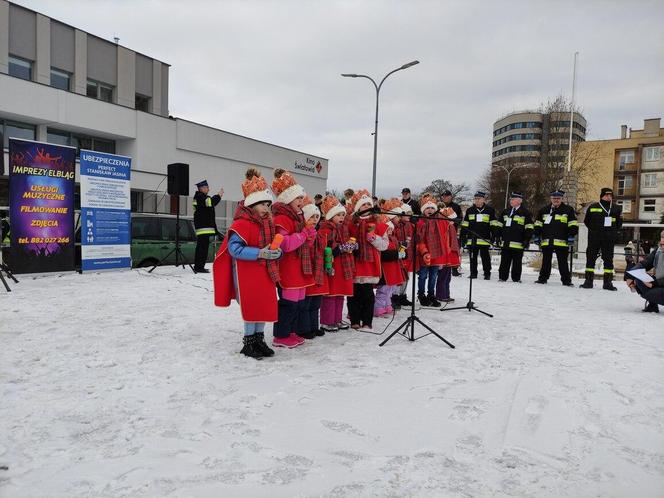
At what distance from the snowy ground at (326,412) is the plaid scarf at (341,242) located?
76cm

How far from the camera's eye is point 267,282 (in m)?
4.41

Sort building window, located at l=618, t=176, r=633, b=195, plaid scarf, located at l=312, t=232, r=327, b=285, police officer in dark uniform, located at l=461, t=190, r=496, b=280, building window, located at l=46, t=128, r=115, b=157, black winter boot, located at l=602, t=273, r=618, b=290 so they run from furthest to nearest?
building window, located at l=618, t=176, r=633, b=195
building window, located at l=46, t=128, r=115, b=157
police officer in dark uniform, located at l=461, t=190, r=496, b=280
black winter boot, located at l=602, t=273, r=618, b=290
plaid scarf, located at l=312, t=232, r=327, b=285

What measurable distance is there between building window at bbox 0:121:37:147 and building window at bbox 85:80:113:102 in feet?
14.5

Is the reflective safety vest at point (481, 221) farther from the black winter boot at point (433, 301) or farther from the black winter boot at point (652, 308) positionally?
the black winter boot at point (652, 308)

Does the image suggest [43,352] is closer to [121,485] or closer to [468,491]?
[121,485]

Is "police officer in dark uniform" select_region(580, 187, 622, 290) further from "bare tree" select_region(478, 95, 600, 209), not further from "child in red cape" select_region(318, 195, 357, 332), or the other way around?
"bare tree" select_region(478, 95, 600, 209)

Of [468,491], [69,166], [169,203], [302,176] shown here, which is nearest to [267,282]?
[468,491]

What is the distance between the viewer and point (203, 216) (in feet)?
34.1

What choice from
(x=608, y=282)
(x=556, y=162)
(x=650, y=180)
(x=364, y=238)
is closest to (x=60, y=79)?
(x=364, y=238)

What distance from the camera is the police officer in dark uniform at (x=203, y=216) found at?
10.3 metres

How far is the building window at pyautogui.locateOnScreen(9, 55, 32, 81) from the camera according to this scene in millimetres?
21391

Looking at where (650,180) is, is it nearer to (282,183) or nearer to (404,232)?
(404,232)

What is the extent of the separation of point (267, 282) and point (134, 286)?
16.5ft

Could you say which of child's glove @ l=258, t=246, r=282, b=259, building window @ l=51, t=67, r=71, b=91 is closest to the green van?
child's glove @ l=258, t=246, r=282, b=259
